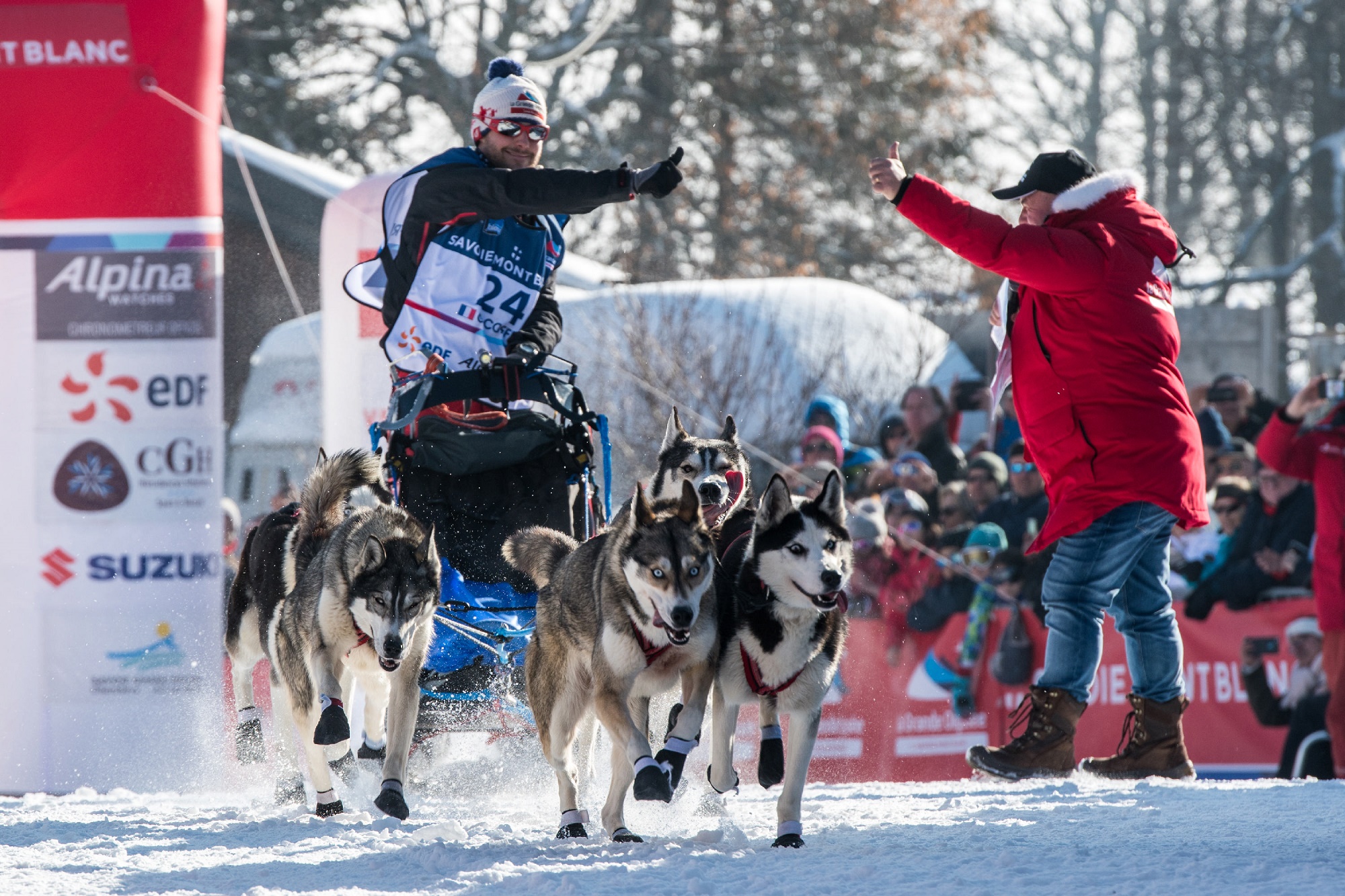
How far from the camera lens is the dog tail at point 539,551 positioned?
4.51m

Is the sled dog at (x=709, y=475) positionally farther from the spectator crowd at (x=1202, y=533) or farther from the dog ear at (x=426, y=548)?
the spectator crowd at (x=1202, y=533)

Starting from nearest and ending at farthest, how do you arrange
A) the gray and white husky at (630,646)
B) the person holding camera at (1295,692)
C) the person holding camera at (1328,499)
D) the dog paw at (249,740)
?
the gray and white husky at (630,646) < the dog paw at (249,740) < the person holding camera at (1328,499) < the person holding camera at (1295,692)

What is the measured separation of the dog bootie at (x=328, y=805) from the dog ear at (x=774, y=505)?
5.56 ft

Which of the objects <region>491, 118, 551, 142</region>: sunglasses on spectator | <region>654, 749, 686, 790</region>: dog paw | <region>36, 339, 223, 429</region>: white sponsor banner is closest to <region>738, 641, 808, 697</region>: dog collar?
<region>654, 749, 686, 790</region>: dog paw

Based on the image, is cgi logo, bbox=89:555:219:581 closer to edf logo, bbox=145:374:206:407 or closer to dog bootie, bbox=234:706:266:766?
edf logo, bbox=145:374:206:407

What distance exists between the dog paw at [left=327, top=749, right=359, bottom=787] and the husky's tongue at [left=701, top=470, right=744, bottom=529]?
1.47m

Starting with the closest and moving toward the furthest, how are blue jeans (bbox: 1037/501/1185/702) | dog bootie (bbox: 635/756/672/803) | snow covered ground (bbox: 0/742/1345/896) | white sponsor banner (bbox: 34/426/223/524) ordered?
snow covered ground (bbox: 0/742/1345/896)
dog bootie (bbox: 635/756/672/803)
blue jeans (bbox: 1037/501/1185/702)
white sponsor banner (bbox: 34/426/223/524)

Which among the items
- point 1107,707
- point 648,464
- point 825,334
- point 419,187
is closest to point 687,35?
point 825,334

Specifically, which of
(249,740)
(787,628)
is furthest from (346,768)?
(787,628)

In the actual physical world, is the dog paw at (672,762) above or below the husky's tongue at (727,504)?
below

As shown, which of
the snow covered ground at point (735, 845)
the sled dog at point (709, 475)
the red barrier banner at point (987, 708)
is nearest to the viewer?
the snow covered ground at point (735, 845)

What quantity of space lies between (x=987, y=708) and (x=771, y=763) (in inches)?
156

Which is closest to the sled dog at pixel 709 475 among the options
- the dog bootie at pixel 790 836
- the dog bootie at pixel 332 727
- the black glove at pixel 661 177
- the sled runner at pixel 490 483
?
the sled runner at pixel 490 483

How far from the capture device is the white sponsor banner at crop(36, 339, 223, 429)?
20.6 feet
